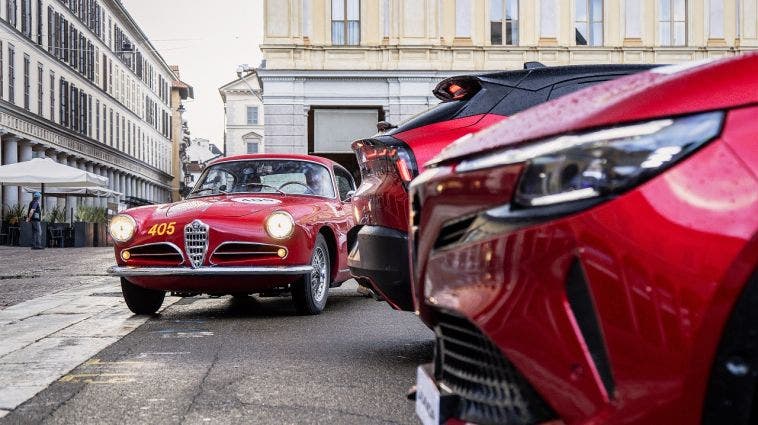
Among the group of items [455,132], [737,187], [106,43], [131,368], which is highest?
[106,43]

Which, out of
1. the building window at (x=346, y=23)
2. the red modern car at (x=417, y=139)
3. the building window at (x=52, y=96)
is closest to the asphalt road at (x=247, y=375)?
the red modern car at (x=417, y=139)

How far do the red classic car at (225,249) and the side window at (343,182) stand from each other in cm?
94

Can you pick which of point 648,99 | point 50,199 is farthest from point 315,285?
point 50,199

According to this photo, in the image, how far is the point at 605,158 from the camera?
5.78 ft

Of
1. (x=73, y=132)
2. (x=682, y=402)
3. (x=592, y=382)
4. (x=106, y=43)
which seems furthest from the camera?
(x=106, y=43)

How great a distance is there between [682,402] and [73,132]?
47791mm

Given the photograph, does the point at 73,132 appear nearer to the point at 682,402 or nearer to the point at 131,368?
the point at 131,368

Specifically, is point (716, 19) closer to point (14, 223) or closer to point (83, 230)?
point (83, 230)

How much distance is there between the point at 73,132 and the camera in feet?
151

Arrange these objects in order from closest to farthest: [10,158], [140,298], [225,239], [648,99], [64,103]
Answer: [648,99] → [225,239] → [140,298] → [10,158] → [64,103]

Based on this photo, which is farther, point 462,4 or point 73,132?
point 73,132

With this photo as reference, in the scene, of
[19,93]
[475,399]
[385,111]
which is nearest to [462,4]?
[385,111]

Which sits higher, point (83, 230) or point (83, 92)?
point (83, 92)

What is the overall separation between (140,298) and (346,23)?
66.3 feet
